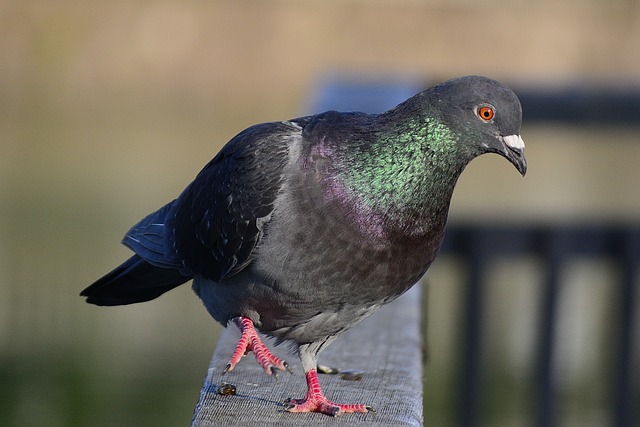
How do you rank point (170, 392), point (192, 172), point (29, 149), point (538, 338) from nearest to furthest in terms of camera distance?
point (538, 338), point (170, 392), point (192, 172), point (29, 149)

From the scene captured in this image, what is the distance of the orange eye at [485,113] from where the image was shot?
2.92 m

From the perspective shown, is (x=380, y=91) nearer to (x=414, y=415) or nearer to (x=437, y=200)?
(x=437, y=200)

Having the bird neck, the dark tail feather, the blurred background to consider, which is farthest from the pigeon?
the blurred background

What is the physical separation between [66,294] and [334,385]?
602 centimetres

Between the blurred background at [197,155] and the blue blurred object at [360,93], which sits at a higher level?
the blue blurred object at [360,93]

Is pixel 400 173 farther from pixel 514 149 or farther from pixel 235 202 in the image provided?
pixel 235 202

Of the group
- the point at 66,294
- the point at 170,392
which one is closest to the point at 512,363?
the point at 170,392

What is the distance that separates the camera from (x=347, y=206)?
2.91m

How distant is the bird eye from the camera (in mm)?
2920

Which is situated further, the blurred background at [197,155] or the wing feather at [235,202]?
the blurred background at [197,155]

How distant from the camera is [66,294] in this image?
8.71m

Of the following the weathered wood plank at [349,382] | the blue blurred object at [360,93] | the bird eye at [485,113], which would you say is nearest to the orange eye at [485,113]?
the bird eye at [485,113]

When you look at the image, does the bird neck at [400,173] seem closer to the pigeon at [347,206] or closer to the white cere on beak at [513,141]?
the pigeon at [347,206]

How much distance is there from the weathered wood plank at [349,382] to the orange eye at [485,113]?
2.14 ft
